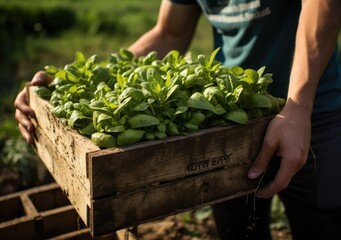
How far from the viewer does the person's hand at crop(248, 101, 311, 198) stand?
186cm

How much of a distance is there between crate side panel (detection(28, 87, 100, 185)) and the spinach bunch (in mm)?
34

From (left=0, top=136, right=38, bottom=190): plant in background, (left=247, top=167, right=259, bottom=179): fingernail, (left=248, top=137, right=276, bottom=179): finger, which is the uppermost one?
(left=248, top=137, right=276, bottom=179): finger

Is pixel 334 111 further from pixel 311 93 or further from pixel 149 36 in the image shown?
pixel 149 36

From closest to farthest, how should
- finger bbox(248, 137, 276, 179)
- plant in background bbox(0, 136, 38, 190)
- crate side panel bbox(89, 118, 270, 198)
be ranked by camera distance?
crate side panel bbox(89, 118, 270, 198) → finger bbox(248, 137, 276, 179) → plant in background bbox(0, 136, 38, 190)

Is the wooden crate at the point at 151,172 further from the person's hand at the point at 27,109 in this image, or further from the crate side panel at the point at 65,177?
the person's hand at the point at 27,109

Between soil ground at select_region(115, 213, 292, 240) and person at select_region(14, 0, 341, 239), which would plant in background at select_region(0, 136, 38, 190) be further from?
person at select_region(14, 0, 341, 239)

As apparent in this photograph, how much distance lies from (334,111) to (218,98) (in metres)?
0.78

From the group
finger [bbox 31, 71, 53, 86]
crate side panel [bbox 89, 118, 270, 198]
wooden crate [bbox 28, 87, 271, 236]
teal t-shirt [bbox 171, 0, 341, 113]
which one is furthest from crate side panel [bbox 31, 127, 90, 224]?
teal t-shirt [bbox 171, 0, 341, 113]

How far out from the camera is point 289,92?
1.99m

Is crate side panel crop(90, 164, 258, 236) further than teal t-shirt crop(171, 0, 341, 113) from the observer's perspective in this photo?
No

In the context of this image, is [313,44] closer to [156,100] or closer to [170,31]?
[156,100]

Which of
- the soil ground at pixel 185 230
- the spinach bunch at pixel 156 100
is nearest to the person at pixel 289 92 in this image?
the spinach bunch at pixel 156 100

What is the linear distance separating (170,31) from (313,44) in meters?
1.17

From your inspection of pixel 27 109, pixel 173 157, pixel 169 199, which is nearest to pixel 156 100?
pixel 173 157
